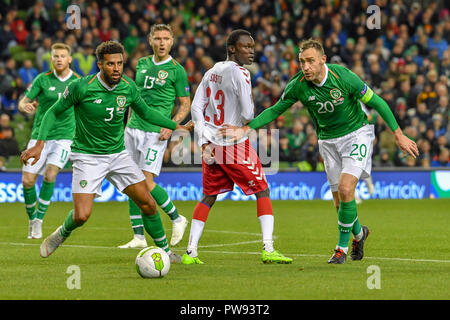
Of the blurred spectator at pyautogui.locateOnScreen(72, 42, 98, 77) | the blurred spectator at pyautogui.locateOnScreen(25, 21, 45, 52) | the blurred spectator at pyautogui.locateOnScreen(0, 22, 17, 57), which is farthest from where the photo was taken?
the blurred spectator at pyautogui.locateOnScreen(0, 22, 17, 57)

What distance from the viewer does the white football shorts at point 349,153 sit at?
30.9 feet

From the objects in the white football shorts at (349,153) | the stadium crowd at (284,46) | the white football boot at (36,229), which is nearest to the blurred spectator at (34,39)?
the stadium crowd at (284,46)

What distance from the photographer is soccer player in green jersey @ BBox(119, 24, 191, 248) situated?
37.2 ft

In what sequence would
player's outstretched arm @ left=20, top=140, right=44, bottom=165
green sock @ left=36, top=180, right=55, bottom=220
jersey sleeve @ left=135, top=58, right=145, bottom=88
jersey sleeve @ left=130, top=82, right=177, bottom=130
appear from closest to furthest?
player's outstretched arm @ left=20, top=140, right=44, bottom=165, jersey sleeve @ left=130, top=82, right=177, bottom=130, jersey sleeve @ left=135, top=58, right=145, bottom=88, green sock @ left=36, top=180, right=55, bottom=220

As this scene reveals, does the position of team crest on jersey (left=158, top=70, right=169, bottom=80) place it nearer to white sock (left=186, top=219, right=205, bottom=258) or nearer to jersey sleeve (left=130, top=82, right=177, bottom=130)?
jersey sleeve (left=130, top=82, right=177, bottom=130)

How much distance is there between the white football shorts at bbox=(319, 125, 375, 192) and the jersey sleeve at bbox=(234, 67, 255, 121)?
99 centimetres

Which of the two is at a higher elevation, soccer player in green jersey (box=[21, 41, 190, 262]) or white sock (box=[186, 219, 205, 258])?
soccer player in green jersey (box=[21, 41, 190, 262])

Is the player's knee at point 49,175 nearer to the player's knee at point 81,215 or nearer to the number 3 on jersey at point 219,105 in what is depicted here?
the player's knee at point 81,215

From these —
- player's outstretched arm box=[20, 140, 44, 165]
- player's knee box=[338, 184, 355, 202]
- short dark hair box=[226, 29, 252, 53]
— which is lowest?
player's knee box=[338, 184, 355, 202]

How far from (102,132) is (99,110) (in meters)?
0.25

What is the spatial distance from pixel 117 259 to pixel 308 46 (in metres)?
3.19

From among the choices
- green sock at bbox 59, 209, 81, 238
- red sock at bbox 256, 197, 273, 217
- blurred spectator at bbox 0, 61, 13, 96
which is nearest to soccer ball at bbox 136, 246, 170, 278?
green sock at bbox 59, 209, 81, 238
